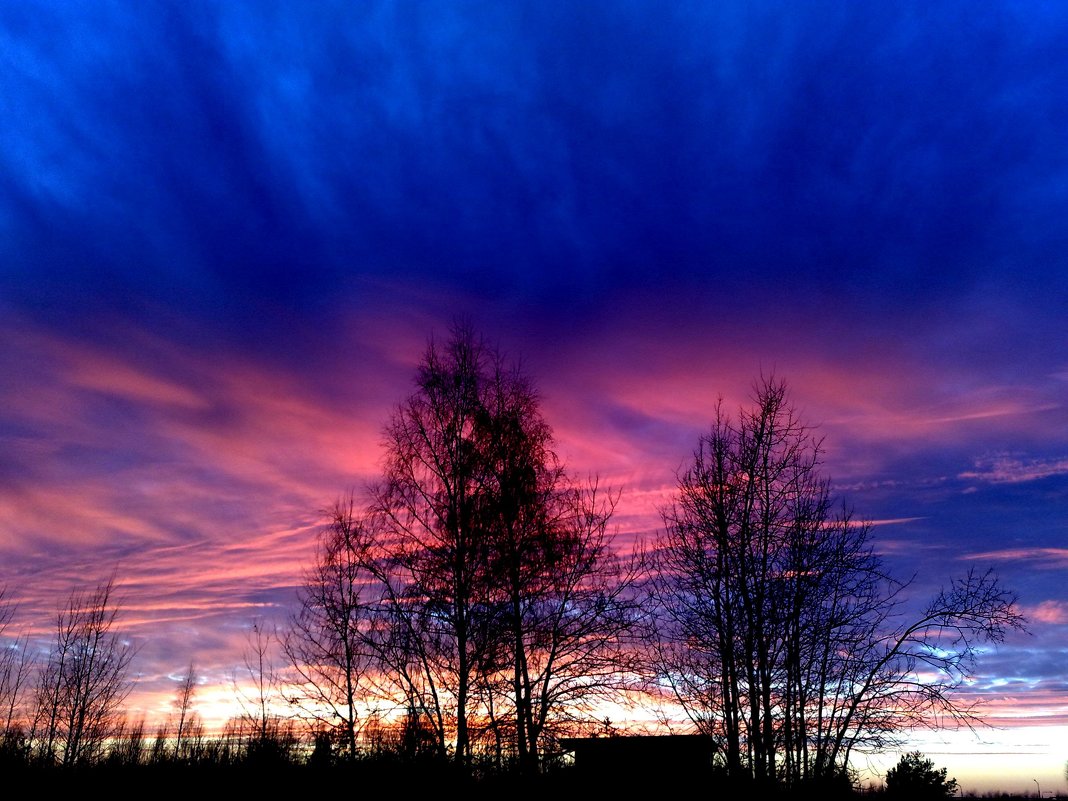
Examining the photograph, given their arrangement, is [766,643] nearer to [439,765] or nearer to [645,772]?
[645,772]

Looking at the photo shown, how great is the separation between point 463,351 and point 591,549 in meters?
7.31

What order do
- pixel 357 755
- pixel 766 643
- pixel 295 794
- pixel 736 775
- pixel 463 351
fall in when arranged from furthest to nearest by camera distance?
1. pixel 463 351
2. pixel 766 643
3. pixel 736 775
4. pixel 357 755
5. pixel 295 794

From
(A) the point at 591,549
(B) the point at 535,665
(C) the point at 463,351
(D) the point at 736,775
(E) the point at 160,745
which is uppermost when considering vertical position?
(C) the point at 463,351

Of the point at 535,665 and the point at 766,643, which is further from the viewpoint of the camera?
the point at 535,665

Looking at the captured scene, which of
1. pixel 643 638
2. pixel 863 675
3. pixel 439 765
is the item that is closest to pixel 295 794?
pixel 439 765

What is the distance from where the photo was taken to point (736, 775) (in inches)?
650

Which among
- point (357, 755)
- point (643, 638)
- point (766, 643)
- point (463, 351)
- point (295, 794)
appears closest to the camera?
point (295, 794)

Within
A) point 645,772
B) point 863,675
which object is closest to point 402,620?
point 645,772

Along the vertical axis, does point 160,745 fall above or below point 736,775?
above

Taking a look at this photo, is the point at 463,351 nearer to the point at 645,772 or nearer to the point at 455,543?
the point at 455,543

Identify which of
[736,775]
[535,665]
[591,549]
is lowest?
[736,775]

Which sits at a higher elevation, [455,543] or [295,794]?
[455,543]

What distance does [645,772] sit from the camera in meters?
16.8

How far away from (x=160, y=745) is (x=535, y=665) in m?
9.31
